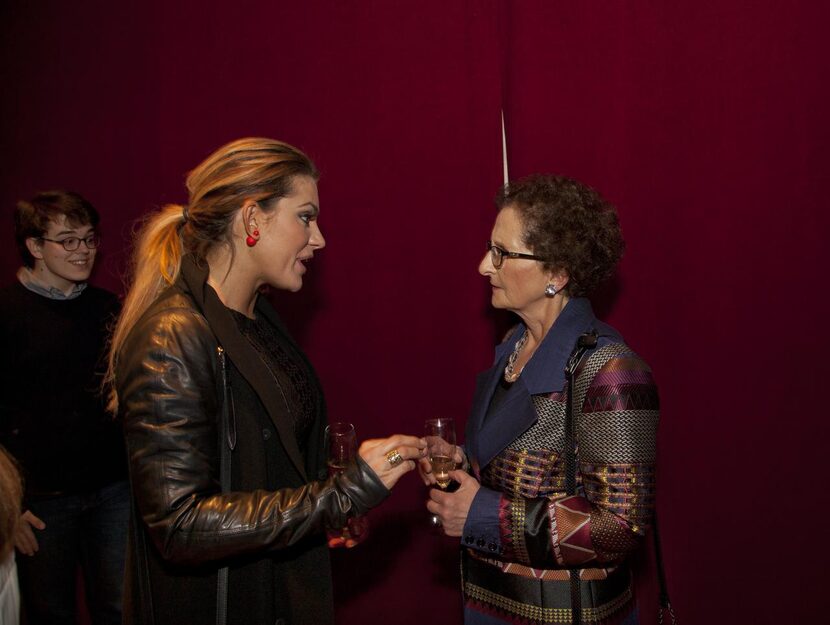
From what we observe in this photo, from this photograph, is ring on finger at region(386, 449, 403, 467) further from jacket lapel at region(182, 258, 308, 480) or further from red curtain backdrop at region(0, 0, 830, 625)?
red curtain backdrop at region(0, 0, 830, 625)

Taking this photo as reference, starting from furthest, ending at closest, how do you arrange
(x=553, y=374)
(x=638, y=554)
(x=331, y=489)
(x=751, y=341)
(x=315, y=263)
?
(x=315, y=263)
(x=638, y=554)
(x=751, y=341)
(x=553, y=374)
(x=331, y=489)

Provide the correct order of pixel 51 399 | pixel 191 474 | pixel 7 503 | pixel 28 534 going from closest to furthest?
pixel 7 503 < pixel 191 474 < pixel 28 534 < pixel 51 399

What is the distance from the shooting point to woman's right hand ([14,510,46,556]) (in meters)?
2.66

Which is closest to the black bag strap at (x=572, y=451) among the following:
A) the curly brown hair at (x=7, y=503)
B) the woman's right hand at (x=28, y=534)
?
the curly brown hair at (x=7, y=503)

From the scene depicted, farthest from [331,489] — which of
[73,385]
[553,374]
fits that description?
[73,385]

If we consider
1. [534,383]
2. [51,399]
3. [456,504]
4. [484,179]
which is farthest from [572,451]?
[51,399]

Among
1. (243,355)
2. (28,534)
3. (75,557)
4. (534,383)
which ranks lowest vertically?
(75,557)

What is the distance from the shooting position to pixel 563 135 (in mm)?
2943

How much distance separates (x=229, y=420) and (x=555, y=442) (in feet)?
2.70

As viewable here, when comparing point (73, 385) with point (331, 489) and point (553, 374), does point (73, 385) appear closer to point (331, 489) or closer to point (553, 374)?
point (331, 489)

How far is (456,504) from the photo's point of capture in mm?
1959

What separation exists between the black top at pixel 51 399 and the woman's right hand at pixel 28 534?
0.10m

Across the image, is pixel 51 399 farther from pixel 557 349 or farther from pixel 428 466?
pixel 557 349

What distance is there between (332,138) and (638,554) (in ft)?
7.05
